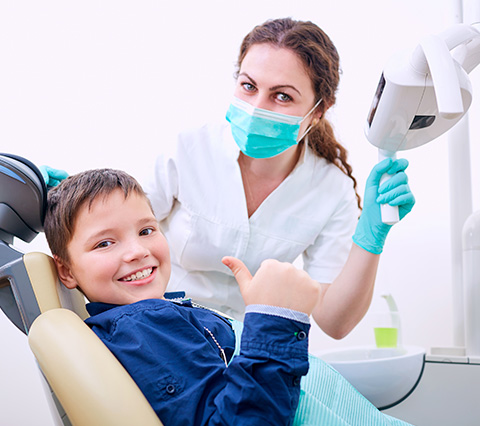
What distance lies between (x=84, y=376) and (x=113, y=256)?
268 millimetres

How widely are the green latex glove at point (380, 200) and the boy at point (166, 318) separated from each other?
2.03 feet

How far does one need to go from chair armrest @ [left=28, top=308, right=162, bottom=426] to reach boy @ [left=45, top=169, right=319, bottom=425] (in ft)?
0.17

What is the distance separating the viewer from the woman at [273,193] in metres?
1.53

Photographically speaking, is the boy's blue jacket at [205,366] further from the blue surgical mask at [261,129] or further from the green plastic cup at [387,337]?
the green plastic cup at [387,337]

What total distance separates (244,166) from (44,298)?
3.13ft

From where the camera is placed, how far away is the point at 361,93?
2.38m

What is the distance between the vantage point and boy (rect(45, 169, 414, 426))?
76 centimetres

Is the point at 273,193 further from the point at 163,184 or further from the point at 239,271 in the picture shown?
the point at 239,271

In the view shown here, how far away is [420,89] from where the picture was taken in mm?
1168

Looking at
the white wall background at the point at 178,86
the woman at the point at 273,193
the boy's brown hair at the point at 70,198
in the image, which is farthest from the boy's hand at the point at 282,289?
the white wall background at the point at 178,86

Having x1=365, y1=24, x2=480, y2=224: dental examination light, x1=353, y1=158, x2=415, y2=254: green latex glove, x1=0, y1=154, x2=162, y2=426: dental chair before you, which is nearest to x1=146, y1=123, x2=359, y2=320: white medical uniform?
x1=353, y1=158, x2=415, y2=254: green latex glove

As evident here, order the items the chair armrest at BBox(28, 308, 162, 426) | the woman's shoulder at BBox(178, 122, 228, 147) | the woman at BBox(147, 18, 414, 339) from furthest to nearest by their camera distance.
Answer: the woman's shoulder at BBox(178, 122, 228, 147) → the woman at BBox(147, 18, 414, 339) → the chair armrest at BBox(28, 308, 162, 426)

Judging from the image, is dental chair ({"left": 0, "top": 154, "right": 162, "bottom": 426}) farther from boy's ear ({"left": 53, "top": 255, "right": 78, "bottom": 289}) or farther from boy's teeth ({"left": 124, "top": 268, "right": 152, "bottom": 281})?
boy's teeth ({"left": 124, "top": 268, "right": 152, "bottom": 281})

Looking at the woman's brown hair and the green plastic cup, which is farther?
the green plastic cup
